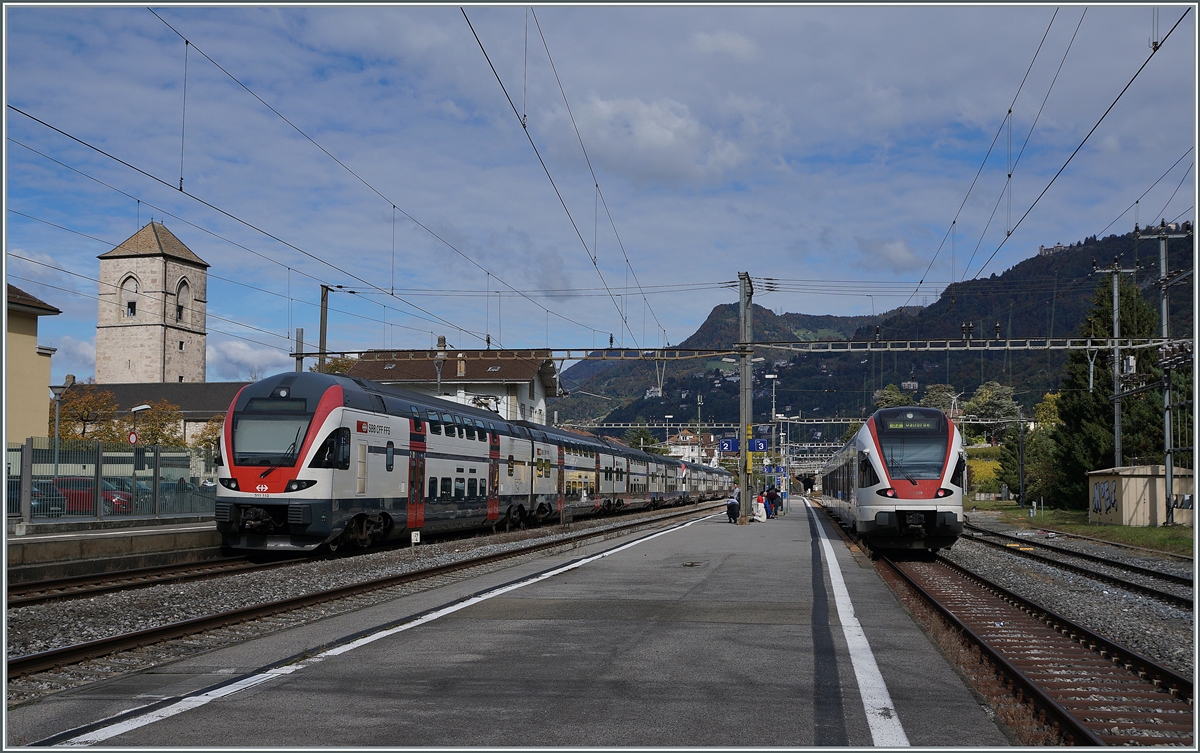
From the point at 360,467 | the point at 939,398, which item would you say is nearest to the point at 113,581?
the point at 360,467

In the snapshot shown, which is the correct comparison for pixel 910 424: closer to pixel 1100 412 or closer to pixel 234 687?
pixel 234 687

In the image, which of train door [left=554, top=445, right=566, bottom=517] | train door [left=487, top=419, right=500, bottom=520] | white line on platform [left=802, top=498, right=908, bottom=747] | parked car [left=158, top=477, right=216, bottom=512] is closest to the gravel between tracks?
white line on platform [left=802, top=498, right=908, bottom=747]

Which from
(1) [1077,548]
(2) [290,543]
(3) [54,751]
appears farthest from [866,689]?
(1) [1077,548]

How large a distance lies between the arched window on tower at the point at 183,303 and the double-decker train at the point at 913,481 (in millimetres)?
108103

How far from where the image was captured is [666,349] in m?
38.9

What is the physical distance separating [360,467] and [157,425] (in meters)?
61.2

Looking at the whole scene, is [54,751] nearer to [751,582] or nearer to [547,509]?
[751,582]

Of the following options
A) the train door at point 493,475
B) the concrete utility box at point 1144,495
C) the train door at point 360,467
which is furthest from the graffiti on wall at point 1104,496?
the train door at point 360,467

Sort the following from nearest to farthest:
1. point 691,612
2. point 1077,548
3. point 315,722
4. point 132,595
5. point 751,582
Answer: point 315,722, point 691,612, point 132,595, point 751,582, point 1077,548

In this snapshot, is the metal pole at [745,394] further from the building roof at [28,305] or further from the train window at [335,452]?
the building roof at [28,305]

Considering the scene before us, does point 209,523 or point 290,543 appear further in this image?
point 209,523

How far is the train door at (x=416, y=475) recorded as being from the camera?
2350 cm

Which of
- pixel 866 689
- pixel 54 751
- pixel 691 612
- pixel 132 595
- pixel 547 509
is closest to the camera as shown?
pixel 54 751

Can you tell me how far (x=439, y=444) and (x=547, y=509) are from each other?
11.7m
